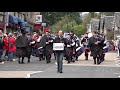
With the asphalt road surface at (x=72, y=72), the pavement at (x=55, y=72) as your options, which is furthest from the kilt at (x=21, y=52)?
the asphalt road surface at (x=72, y=72)

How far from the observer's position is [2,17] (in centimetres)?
4006

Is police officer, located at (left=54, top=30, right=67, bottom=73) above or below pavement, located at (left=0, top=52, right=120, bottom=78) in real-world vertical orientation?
above

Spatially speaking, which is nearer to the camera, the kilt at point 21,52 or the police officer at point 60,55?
the police officer at point 60,55

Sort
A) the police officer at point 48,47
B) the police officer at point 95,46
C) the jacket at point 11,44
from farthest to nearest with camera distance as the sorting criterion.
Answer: the jacket at point 11,44 → the police officer at point 48,47 → the police officer at point 95,46

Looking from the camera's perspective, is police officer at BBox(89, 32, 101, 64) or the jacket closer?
police officer at BBox(89, 32, 101, 64)

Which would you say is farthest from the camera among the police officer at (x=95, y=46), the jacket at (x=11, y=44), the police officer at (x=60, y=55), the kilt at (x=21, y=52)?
the jacket at (x=11, y=44)

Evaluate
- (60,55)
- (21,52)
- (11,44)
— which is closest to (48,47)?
(21,52)

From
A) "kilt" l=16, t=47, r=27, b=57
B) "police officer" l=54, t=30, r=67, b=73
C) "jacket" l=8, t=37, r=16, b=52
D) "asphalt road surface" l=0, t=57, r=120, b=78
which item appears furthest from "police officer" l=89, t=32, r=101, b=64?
"police officer" l=54, t=30, r=67, b=73

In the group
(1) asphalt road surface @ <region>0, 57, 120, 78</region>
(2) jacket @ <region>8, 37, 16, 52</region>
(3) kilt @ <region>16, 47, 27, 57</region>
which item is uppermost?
(2) jacket @ <region>8, 37, 16, 52</region>

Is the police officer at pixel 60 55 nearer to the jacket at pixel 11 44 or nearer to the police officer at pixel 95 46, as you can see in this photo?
the police officer at pixel 95 46

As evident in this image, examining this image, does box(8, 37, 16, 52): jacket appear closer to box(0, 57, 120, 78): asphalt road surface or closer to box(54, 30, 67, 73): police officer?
box(0, 57, 120, 78): asphalt road surface

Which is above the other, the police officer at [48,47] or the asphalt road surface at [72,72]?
the police officer at [48,47]
